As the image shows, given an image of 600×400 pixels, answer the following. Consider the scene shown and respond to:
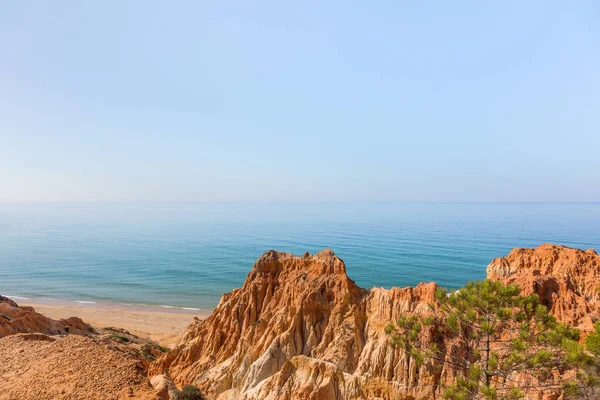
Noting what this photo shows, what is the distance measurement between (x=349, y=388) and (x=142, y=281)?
228 feet

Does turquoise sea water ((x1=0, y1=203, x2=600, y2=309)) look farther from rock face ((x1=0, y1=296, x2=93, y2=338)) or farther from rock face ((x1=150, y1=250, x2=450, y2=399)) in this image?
rock face ((x1=150, y1=250, x2=450, y2=399))

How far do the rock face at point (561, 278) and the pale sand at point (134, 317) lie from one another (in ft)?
136

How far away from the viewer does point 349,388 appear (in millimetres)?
17703

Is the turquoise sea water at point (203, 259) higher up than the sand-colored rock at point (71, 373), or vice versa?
the sand-colored rock at point (71, 373)

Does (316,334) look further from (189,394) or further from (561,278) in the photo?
(561,278)

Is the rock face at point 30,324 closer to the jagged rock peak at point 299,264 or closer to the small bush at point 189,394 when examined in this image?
the small bush at point 189,394

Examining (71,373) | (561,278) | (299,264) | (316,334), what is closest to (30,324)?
(71,373)

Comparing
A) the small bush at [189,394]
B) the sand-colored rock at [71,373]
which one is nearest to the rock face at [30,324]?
the sand-colored rock at [71,373]

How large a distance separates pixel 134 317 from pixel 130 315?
1.71 metres

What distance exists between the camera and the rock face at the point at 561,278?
20047 millimetres

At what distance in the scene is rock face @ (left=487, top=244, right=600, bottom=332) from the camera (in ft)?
65.8

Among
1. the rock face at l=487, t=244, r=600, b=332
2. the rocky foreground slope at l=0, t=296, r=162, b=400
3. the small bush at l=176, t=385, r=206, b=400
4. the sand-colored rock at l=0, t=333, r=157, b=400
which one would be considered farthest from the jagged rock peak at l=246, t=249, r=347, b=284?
the rock face at l=487, t=244, r=600, b=332

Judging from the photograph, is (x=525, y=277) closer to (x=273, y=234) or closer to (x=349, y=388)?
(x=349, y=388)

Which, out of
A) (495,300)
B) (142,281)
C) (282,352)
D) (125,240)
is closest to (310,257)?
(282,352)
